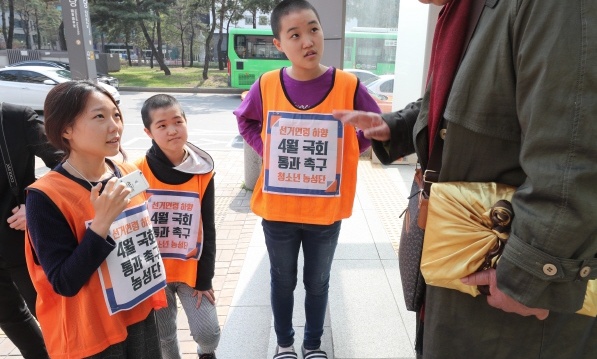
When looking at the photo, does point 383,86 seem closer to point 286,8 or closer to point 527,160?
point 286,8

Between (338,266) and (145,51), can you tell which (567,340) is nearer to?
(338,266)

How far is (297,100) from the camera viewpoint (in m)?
1.82

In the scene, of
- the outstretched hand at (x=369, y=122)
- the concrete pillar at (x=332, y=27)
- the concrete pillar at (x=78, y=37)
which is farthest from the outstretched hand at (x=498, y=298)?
the concrete pillar at (x=78, y=37)

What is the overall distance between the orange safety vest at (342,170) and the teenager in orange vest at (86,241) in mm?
613

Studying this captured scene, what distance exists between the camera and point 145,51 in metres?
34.2

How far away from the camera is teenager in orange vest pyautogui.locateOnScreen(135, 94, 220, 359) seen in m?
1.82

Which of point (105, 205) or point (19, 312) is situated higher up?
point (105, 205)

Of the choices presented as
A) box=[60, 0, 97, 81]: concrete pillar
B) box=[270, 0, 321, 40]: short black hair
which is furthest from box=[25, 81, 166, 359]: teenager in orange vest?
box=[60, 0, 97, 81]: concrete pillar

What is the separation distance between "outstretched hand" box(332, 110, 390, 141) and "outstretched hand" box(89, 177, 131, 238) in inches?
33.6

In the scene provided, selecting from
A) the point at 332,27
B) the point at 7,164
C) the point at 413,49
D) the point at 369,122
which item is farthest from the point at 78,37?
the point at 369,122

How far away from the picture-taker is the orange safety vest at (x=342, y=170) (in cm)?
182

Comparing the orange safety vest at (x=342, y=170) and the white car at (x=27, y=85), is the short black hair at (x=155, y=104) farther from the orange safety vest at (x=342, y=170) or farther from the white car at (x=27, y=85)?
the white car at (x=27, y=85)

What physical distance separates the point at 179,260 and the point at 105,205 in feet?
2.12

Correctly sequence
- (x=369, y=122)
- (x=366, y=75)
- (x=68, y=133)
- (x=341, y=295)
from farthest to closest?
(x=366, y=75) < (x=341, y=295) < (x=369, y=122) < (x=68, y=133)
